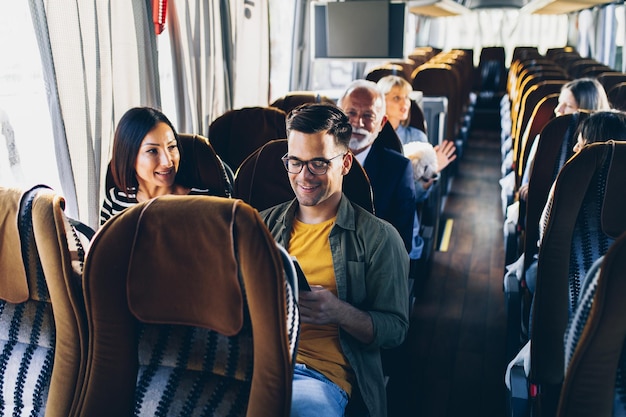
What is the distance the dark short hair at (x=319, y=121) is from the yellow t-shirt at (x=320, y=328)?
0.82 feet

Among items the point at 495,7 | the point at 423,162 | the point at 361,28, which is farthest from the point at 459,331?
the point at 495,7

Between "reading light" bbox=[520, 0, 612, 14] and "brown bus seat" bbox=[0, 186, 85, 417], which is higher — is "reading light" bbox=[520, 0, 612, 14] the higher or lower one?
the higher one

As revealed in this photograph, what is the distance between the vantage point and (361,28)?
5426 mm

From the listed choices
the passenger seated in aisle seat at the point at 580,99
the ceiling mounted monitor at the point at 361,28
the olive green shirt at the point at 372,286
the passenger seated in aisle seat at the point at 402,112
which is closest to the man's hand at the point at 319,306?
the olive green shirt at the point at 372,286

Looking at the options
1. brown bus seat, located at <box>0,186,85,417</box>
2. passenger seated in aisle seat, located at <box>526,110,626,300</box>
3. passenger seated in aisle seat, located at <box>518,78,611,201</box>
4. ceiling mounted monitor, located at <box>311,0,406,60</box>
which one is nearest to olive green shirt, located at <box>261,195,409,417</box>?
brown bus seat, located at <box>0,186,85,417</box>

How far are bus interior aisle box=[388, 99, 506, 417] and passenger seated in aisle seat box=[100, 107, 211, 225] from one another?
1.15m

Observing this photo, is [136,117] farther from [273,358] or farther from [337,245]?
[273,358]

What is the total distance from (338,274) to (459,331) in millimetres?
1830

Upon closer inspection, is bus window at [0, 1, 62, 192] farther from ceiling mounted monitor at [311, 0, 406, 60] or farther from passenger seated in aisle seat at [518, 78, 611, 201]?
ceiling mounted monitor at [311, 0, 406, 60]

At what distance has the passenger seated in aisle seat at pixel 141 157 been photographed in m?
2.30

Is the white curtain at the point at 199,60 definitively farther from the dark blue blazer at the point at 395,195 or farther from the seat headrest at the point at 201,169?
the dark blue blazer at the point at 395,195

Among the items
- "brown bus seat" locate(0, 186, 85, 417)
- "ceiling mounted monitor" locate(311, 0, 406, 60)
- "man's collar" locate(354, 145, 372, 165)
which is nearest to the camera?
"brown bus seat" locate(0, 186, 85, 417)

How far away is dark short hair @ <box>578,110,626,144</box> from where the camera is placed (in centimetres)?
222

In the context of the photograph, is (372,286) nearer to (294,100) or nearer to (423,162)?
(423,162)
